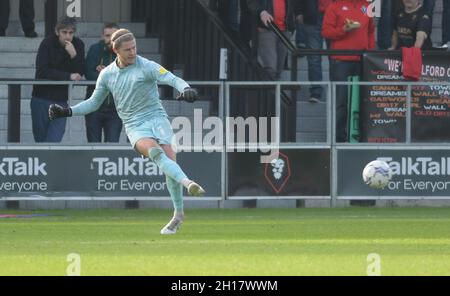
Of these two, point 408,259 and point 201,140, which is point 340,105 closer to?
point 201,140

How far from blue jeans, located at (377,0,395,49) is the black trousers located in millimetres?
5798

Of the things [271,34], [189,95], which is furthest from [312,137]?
[189,95]

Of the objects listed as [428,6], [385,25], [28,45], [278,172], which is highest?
[428,6]

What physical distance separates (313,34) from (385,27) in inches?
55.2

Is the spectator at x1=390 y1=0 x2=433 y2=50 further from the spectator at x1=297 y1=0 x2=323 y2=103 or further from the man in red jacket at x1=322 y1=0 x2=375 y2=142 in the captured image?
the spectator at x1=297 y1=0 x2=323 y2=103

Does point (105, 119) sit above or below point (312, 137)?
above

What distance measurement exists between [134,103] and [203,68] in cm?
755

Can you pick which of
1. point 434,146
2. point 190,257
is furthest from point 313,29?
point 190,257

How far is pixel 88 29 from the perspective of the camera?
2717cm

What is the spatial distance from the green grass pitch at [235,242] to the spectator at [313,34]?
2.61 m

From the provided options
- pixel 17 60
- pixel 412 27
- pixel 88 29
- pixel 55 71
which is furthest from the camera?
pixel 88 29

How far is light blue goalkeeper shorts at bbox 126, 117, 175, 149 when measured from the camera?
1702cm

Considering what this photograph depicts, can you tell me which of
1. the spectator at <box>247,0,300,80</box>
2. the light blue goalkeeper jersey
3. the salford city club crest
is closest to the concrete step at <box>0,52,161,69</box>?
the spectator at <box>247,0,300,80</box>

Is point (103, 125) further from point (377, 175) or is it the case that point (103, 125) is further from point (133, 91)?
point (133, 91)
